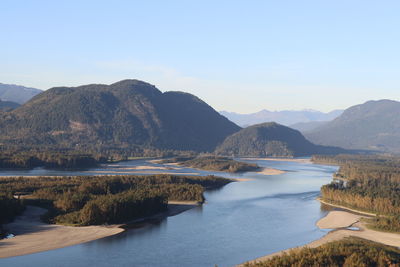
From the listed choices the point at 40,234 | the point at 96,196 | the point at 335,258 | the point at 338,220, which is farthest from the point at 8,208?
the point at 338,220

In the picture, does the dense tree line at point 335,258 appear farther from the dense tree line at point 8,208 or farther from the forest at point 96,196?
the dense tree line at point 8,208

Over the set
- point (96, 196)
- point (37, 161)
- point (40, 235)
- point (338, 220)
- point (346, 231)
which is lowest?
point (346, 231)

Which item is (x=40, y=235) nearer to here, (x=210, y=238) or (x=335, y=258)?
(x=210, y=238)

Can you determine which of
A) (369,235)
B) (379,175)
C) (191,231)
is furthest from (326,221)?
(379,175)

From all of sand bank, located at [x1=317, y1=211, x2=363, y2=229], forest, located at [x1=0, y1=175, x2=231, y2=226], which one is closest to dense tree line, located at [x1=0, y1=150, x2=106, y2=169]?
forest, located at [x1=0, y1=175, x2=231, y2=226]

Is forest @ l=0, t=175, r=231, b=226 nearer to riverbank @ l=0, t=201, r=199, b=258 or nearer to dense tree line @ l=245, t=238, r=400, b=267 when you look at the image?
riverbank @ l=0, t=201, r=199, b=258

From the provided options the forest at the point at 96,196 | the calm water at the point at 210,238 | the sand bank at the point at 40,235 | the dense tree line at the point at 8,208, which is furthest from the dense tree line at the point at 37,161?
the sand bank at the point at 40,235

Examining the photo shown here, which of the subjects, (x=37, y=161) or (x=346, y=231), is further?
(x=37, y=161)
